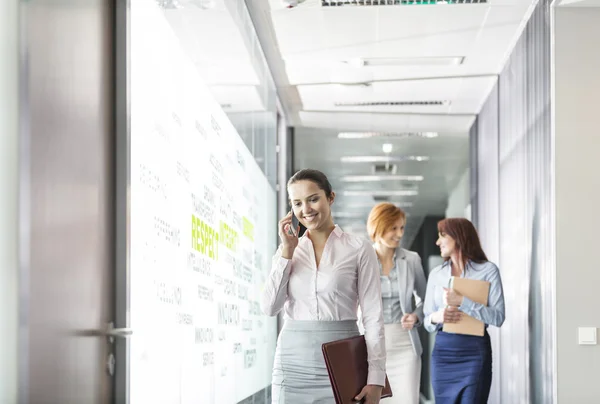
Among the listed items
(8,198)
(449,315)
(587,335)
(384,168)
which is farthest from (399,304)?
(8,198)

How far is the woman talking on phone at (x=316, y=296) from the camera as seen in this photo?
320 cm

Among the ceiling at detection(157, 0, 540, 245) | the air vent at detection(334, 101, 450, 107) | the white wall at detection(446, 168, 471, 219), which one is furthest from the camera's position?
the white wall at detection(446, 168, 471, 219)

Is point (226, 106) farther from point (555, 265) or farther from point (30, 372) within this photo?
point (30, 372)

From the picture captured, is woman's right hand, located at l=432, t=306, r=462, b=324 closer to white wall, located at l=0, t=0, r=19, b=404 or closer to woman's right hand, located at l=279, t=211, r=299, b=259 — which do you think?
woman's right hand, located at l=279, t=211, r=299, b=259

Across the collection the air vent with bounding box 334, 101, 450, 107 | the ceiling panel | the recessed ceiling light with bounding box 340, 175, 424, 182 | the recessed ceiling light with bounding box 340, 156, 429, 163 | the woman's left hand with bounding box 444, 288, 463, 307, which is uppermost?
the air vent with bounding box 334, 101, 450, 107

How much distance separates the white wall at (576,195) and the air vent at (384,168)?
4.14 metres

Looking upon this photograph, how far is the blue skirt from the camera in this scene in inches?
209

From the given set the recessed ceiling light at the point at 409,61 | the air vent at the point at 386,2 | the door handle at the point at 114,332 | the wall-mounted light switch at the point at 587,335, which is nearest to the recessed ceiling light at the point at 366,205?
the recessed ceiling light at the point at 409,61

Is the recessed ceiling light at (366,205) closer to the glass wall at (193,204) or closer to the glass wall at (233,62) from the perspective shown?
the glass wall at (233,62)

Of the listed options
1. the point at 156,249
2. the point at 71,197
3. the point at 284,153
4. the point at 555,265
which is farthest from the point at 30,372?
the point at 284,153

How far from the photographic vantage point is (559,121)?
203 inches

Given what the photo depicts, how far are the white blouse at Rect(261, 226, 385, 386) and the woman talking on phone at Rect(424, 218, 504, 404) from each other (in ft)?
7.27

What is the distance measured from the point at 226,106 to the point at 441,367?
211 cm

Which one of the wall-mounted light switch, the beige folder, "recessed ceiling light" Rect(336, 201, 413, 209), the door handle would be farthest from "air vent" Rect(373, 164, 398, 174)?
the door handle
